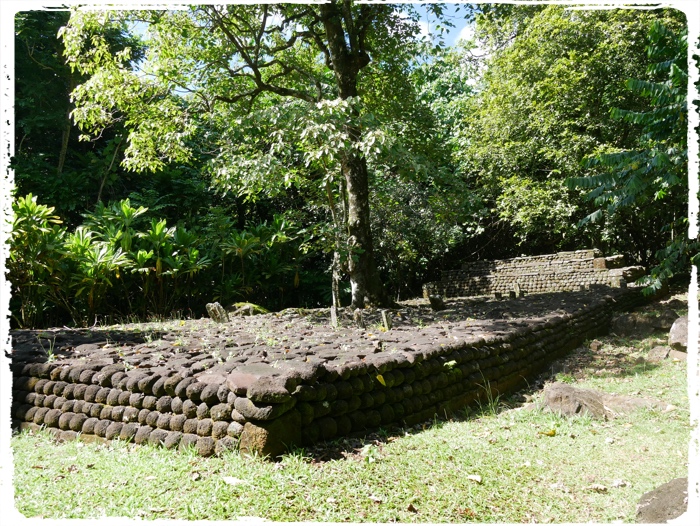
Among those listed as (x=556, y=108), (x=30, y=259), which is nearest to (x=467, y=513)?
(x=30, y=259)

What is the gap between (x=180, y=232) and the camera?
11164 millimetres

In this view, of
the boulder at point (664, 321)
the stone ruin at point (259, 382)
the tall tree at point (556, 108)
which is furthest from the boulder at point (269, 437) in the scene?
the tall tree at point (556, 108)

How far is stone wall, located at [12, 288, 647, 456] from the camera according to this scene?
3.48 meters

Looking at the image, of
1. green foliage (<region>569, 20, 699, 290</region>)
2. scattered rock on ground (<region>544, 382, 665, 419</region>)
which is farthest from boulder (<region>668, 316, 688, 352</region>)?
green foliage (<region>569, 20, 699, 290</region>)

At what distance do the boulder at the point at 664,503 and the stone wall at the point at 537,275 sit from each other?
34.8 ft

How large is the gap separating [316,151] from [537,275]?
1122 centimetres

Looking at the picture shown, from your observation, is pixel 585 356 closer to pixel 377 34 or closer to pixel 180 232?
pixel 377 34

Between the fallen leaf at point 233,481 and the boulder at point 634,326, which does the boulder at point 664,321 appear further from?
the fallen leaf at point 233,481

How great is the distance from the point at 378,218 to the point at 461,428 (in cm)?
1026

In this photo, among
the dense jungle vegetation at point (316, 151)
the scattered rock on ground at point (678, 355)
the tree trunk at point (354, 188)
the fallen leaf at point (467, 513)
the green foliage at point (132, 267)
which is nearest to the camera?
the fallen leaf at point (467, 513)

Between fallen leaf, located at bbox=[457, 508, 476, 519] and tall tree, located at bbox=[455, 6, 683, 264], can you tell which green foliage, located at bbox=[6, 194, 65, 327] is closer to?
fallen leaf, located at bbox=[457, 508, 476, 519]

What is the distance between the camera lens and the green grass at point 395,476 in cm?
284

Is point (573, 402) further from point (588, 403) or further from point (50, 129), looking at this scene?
point (50, 129)

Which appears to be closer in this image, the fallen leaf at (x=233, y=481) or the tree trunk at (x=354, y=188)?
the fallen leaf at (x=233, y=481)
